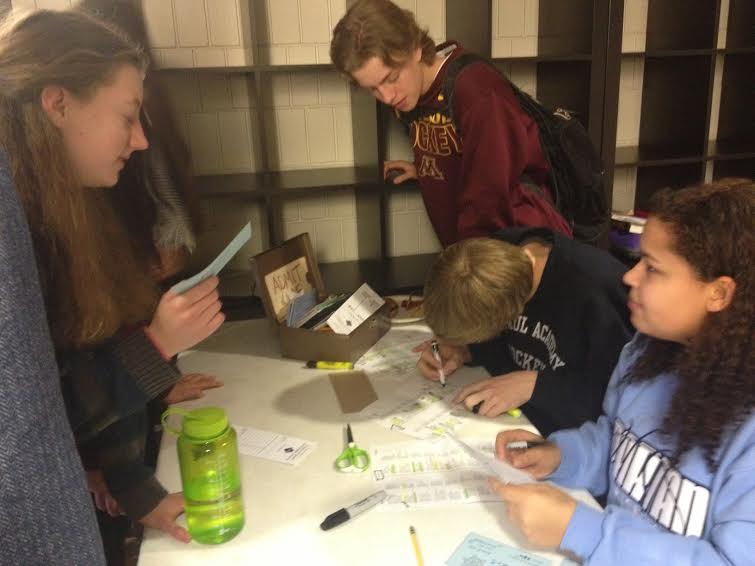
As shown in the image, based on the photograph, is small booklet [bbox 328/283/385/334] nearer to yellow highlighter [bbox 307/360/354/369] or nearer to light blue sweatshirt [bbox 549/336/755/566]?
yellow highlighter [bbox 307/360/354/369]

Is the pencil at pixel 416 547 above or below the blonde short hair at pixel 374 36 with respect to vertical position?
below

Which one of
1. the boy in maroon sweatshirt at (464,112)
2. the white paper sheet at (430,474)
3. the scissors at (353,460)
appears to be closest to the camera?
the white paper sheet at (430,474)

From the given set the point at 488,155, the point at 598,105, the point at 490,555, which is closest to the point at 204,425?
the point at 490,555

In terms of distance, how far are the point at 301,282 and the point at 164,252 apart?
1.32 ft

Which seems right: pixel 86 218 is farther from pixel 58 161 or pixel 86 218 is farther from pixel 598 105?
pixel 598 105

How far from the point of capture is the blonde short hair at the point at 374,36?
1725 millimetres

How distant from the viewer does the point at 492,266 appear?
4.56 feet

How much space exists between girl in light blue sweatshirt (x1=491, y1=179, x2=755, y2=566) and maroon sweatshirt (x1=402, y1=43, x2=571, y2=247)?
0.71 m

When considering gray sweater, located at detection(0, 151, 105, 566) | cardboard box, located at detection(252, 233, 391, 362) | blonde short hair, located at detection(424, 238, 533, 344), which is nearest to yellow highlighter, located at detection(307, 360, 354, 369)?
cardboard box, located at detection(252, 233, 391, 362)

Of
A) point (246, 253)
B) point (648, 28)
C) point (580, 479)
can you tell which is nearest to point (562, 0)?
point (648, 28)

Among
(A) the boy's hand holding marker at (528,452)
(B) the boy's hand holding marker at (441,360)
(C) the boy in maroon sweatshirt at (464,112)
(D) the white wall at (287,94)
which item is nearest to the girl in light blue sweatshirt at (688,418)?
(A) the boy's hand holding marker at (528,452)

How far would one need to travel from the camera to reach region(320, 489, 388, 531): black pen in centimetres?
104

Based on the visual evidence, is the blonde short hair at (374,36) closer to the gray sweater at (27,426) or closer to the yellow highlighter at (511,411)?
the yellow highlighter at (511,411)

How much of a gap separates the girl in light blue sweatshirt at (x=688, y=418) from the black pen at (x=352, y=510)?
0.19m
